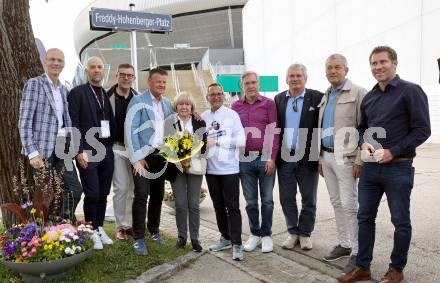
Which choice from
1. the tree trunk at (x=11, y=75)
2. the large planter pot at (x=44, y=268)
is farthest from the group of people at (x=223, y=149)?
the large planter pot at (x=44, y=268)

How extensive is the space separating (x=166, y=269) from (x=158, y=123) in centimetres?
158

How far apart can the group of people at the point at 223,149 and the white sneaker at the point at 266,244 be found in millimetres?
11

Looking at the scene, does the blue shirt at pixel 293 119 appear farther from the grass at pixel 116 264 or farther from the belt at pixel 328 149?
the grass at pixel 116 264

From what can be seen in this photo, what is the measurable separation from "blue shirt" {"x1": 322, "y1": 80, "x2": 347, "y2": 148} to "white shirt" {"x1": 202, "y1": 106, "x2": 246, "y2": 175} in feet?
2.92

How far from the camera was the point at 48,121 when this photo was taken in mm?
4078

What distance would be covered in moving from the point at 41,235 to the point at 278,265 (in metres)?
2.36

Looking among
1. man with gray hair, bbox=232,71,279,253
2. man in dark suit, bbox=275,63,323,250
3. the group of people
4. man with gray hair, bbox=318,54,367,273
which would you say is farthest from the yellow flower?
man with gray hair, bbox=318,54,367,273

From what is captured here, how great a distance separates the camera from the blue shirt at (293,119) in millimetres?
4594

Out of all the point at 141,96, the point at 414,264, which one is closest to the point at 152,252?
the point at 141,96

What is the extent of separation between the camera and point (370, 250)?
149 inches

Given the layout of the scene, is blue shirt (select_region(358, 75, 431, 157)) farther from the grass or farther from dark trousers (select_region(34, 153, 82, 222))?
dark trousers (select_region(34, 153, 82, 222))

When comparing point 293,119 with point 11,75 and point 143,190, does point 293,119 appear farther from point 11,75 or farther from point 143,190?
point 11,75

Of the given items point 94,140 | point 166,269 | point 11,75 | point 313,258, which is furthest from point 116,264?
point 11,75

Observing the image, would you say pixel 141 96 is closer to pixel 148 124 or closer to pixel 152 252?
pixel 148 124
